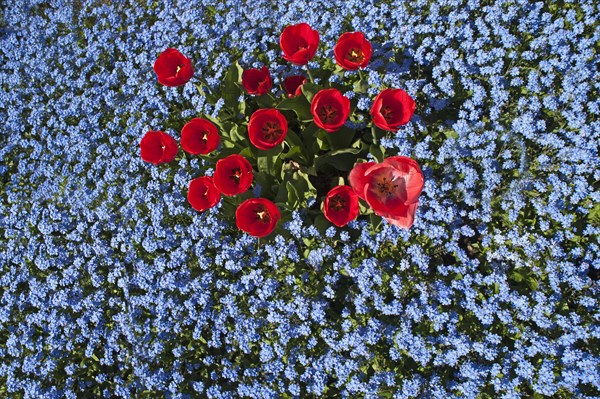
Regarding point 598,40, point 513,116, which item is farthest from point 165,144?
point 598,40

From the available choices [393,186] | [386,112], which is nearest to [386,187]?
[393,186]

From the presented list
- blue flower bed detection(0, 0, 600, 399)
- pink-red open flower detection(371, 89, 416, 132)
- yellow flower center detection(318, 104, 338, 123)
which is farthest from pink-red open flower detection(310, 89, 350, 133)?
blue flower bed detection(0, 0, 600, 399)

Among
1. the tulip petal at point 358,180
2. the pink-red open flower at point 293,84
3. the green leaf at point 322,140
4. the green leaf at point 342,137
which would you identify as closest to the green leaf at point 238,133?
the pink-red open flower at point 293,84

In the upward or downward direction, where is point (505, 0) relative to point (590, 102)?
upward

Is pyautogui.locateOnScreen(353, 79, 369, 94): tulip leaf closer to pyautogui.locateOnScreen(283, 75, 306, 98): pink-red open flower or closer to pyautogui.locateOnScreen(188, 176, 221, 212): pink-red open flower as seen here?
pyautogui.locateOnScreen(283, 75, 306, 98): pink-red open flower

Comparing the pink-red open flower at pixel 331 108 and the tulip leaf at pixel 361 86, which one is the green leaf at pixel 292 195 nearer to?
the pink-red open flower at pixel 331 108

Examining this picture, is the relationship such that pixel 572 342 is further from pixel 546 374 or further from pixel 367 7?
pixel 367 7

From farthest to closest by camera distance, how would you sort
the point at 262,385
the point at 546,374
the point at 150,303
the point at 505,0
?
the point at 505,0 < the point at 150,303 < the point at 262,385 < the point at 546,374
